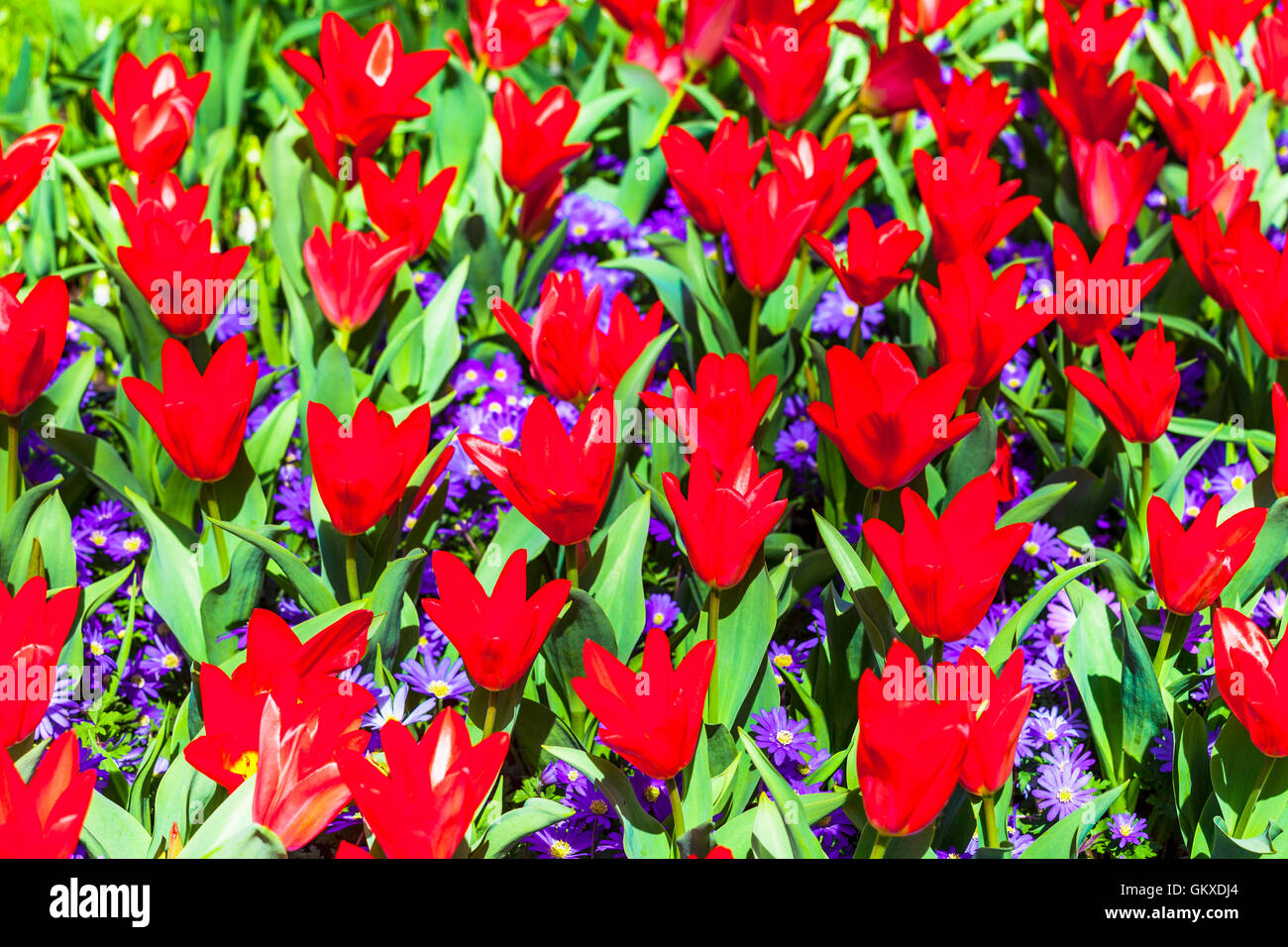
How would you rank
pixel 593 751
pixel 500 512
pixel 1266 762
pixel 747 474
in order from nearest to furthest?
pixel 1266 762 → pixel 747 474 → pixel 593 751 → pixel 500 512

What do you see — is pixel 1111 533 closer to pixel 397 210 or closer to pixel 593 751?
pixel 593 751

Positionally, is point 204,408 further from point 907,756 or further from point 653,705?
point 907,756

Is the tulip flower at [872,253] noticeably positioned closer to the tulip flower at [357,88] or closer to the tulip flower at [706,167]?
the tulip flower at [706,167]

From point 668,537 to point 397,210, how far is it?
2.44 feet

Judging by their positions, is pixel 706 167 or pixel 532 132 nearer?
pixel 706 167

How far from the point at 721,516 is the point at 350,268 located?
0.92 m

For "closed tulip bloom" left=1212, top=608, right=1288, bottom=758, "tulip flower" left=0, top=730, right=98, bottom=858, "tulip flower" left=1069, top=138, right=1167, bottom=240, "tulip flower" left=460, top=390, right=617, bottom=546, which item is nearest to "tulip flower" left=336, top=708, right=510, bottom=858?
"tulip flower" left=0, top=730, right=98, bottom=858

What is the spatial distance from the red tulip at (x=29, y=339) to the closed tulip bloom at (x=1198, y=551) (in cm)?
144

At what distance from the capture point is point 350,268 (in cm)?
204

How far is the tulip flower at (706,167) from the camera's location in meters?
2.10

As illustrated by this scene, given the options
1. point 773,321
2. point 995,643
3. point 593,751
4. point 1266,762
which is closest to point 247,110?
point 773,321

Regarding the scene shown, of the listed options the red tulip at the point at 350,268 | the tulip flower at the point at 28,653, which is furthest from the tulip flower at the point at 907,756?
the red tulip at the point at 350,268

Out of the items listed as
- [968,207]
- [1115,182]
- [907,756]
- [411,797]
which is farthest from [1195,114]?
[411,797]
